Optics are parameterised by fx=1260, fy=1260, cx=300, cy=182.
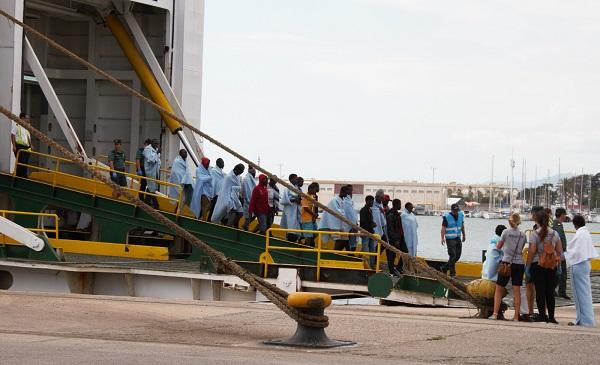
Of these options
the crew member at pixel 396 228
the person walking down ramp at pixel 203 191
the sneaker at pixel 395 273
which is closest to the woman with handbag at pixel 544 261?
the sneaker at pixel 395 273

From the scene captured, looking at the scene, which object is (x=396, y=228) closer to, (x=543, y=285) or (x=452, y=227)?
(x=452, y=227)

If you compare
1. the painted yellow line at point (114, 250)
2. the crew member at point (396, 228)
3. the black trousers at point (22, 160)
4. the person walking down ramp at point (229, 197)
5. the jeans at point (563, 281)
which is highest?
the black trousers at point (22, 160)

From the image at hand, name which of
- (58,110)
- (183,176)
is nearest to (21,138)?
(58,110)

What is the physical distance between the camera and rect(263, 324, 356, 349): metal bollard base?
36.9 ft

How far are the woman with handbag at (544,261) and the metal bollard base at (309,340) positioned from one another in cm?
429

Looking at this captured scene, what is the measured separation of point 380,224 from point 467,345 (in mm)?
10388

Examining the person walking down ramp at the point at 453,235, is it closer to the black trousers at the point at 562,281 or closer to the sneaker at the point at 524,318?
the black trousers at the point at 562,281

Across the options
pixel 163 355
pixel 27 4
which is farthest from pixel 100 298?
pixel 27 4

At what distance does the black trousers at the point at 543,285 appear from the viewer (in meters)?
15.1

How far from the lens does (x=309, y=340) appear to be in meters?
11.3

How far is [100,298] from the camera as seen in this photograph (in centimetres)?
1515

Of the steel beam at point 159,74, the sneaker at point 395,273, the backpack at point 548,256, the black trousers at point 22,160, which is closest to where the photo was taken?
the backpack at point 548,256

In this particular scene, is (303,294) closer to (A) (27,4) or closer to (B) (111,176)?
(B) (111,176)

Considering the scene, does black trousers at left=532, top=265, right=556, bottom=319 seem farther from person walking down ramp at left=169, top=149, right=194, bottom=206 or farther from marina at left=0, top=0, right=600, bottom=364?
person walking down ramp at left=169, top=149, right=194, bottom=206
